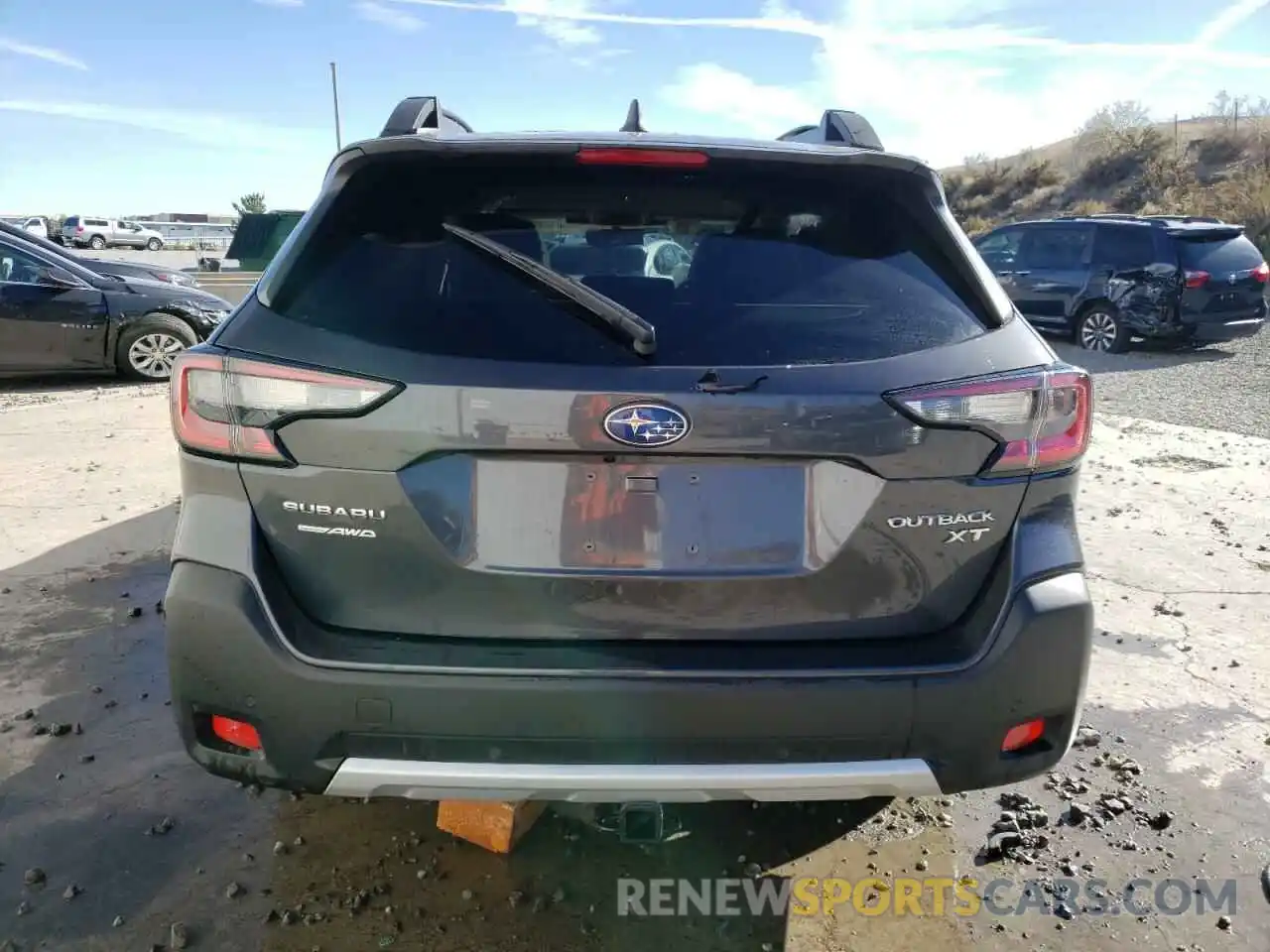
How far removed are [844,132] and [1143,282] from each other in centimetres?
1193

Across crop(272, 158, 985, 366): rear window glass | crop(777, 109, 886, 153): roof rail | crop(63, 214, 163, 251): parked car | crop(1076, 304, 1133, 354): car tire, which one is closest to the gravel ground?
crop(1076, 304, 1133, 354): car tire

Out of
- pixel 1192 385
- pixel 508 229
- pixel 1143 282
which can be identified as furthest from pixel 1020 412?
pixel 1143 282

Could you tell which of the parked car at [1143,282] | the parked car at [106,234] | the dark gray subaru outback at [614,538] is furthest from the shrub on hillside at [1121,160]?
the parked car at [106,234]

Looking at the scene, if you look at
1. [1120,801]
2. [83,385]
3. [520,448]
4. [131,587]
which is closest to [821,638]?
[520,448]

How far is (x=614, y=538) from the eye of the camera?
1.91 metres

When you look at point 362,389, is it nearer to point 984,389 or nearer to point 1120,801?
point 984,389

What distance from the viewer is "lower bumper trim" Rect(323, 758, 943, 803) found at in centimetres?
190

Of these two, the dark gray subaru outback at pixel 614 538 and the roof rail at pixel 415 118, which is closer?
the dark gray subaru outback at pixel 614 538

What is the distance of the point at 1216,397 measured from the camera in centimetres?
993

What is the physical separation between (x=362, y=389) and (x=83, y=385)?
33.0 feet

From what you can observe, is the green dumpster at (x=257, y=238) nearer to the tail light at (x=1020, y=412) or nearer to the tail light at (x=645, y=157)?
the tail light at (x=645, y=157)

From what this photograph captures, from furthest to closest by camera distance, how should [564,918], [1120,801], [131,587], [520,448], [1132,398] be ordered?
1. [1132,398]
2. [131,587]
3. [1120,801]
4. [564,918]
5. [520,448]

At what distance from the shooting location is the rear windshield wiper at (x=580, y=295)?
1.90m

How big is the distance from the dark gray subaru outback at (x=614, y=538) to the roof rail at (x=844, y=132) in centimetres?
61
